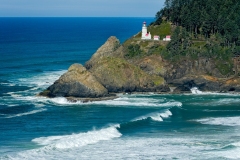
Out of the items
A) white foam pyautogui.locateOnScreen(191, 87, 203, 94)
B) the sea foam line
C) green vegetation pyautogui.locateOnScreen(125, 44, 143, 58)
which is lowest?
the sea foam line

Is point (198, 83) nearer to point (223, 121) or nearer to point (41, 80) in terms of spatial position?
point (223, 121)

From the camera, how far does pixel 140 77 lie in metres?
89.7

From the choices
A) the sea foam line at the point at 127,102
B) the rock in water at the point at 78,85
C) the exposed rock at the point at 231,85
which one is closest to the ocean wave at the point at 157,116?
the sea foam line at the point at 127,102

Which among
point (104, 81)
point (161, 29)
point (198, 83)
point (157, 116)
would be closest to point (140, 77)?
point (104, 81)

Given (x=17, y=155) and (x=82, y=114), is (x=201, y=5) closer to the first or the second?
(x=82, y=114)

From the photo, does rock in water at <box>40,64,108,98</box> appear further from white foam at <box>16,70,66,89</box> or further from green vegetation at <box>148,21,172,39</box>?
green vegetation at <box>148,21,172,39</box>

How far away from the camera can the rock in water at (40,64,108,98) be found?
273ft

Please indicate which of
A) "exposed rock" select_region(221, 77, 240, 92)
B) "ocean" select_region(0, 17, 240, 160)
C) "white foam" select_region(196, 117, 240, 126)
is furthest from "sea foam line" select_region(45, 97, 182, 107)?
"exposed rock" select_region(221, 77, 240, 92)

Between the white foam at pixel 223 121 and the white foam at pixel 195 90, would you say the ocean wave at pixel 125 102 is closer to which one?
the white foam at pixel 195 90

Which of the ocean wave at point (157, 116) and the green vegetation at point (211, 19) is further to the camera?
the green vegetation at point (211, 19)

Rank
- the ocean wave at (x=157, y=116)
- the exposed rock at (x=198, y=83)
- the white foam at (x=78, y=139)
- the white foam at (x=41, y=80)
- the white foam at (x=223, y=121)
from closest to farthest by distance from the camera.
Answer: the white foam at (x=78, y=139) < the white foam at (x=223, y=121) < the ocean wave at (x=157, y=116) < the exposed rock at (x=198, y=83) < the white foam at (x=41, y=80)

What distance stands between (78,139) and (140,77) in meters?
31.2

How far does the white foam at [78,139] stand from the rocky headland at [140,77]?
18.9 metres

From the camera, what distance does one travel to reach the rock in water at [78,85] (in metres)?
83.2
